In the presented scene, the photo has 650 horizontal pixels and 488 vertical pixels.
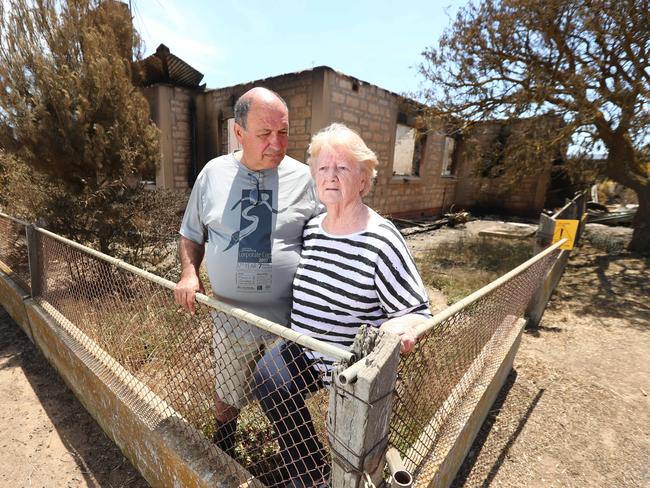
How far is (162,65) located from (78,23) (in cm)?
442

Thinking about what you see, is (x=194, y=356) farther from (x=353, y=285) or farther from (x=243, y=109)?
(x=243, y=109)

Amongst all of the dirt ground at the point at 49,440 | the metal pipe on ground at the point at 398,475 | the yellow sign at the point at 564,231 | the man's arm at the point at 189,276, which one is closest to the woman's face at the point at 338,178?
the man's arm at the point at 189,276

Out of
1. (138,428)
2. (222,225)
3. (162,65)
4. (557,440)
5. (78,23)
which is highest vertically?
(162,65)

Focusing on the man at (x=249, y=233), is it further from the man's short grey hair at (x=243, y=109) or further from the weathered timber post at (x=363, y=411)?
the weathered timber post at (x=363, y=411)

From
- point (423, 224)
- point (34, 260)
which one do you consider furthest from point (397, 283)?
point (423, 224)

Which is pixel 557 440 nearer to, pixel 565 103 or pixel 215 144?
pixel 565 103

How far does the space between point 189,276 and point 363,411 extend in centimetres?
118

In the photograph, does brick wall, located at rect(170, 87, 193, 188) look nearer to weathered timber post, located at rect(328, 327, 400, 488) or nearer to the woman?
the woman

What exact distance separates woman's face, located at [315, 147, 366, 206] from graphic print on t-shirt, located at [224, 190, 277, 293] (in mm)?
383

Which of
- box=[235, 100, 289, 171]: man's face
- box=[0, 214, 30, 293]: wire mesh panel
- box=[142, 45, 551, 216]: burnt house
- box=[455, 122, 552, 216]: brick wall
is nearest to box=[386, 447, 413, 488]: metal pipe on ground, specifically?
box=[235, 100, 289, 171]: man's face

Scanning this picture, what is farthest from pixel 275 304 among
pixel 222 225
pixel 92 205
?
pixel 92 205

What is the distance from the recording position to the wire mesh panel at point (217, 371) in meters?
1.52

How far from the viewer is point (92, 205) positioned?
4.07m

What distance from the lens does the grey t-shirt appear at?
1.66 m
